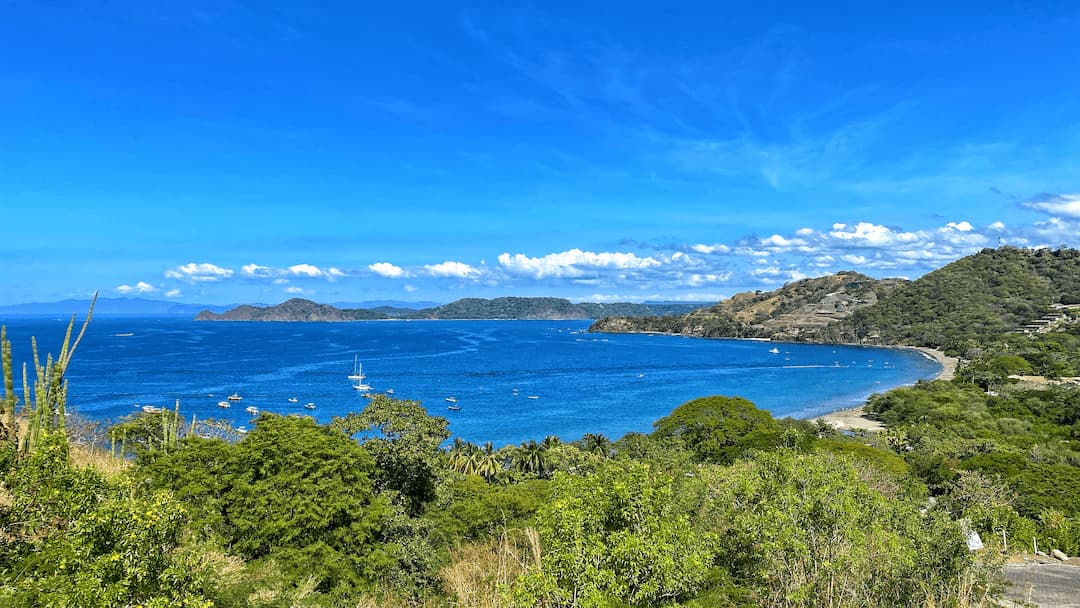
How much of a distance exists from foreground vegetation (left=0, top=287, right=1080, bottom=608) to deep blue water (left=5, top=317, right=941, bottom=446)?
155 feet

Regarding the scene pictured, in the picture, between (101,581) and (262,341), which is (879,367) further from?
(262,341)

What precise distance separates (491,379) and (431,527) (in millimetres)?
95699

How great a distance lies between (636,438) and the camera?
5278cm

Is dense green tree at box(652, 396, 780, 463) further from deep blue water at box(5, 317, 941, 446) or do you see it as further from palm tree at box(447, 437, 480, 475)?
deep blue water at box(5, 317, 941, 446)

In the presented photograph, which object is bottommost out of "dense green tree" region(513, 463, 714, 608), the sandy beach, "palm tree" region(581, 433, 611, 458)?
the sandy beach

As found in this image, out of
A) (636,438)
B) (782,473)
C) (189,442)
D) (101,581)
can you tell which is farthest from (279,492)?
(636,438)

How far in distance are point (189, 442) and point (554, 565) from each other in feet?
56.0

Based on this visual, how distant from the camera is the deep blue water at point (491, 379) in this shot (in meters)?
81.3

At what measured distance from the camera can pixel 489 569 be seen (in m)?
15.0

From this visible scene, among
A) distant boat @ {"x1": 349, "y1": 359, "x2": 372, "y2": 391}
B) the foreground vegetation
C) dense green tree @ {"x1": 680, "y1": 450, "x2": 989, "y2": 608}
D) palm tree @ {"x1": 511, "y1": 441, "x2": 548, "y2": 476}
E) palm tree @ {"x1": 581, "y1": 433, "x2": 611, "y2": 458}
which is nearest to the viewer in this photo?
the foreground vegetation

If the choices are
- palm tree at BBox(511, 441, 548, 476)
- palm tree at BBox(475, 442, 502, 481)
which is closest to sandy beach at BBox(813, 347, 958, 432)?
palm tree at BBox(511, 441, 548, 476)

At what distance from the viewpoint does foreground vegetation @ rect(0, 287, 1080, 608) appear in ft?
26.0

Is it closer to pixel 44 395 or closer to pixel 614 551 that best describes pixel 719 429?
pixel 614 551

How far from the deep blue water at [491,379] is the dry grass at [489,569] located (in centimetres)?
5113
